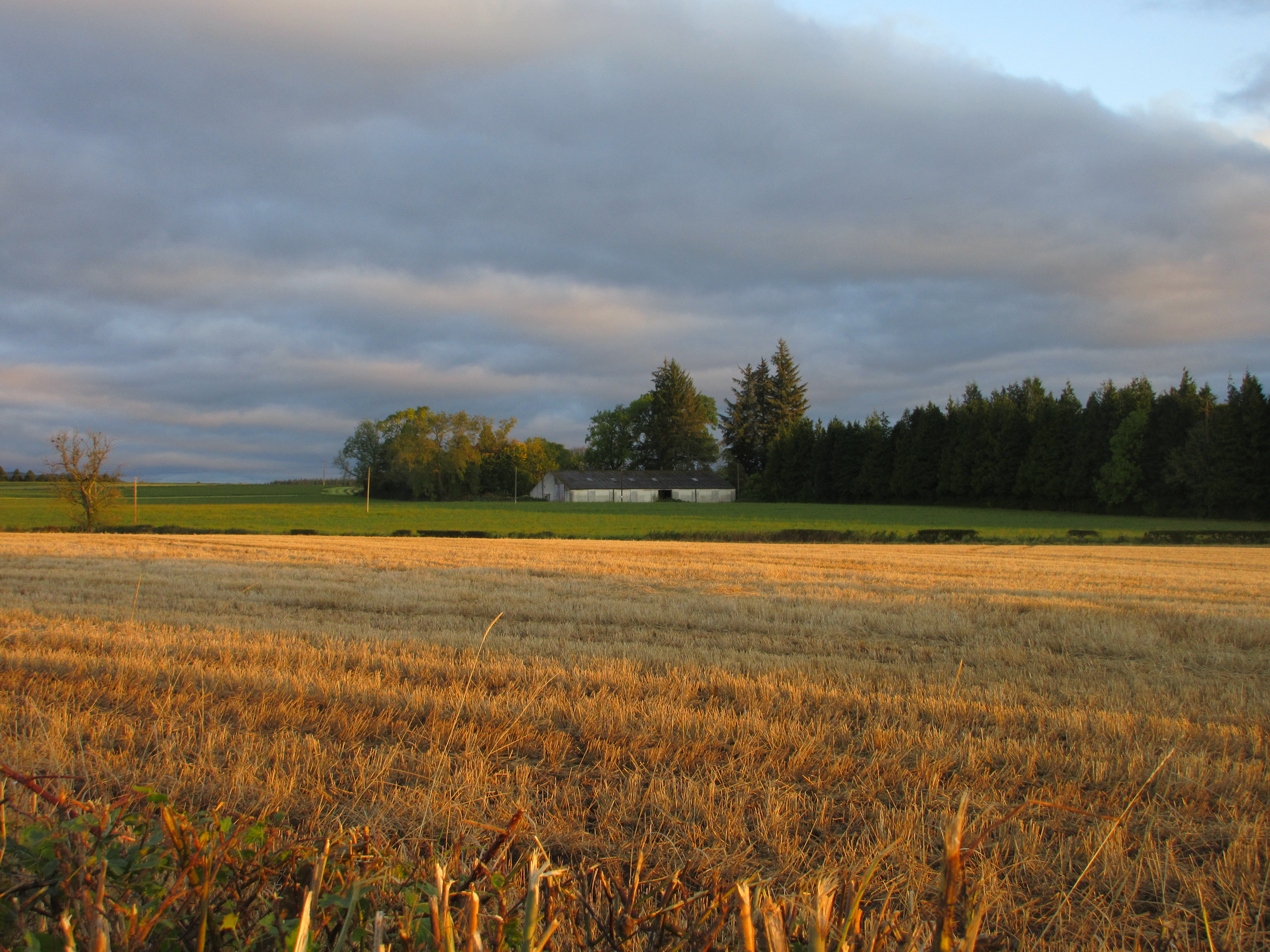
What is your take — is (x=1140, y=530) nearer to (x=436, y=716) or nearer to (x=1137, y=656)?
(x=1137, y=656)

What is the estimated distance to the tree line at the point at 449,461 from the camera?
117312 mm

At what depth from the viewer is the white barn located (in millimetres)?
120688

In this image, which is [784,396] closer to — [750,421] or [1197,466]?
[750,421]

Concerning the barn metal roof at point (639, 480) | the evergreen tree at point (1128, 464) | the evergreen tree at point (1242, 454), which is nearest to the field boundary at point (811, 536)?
the evergreen tree at point (1242, 454)

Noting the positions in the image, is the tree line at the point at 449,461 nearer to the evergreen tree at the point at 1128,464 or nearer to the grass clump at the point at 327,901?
the evergreen tree at the point at 1128,464

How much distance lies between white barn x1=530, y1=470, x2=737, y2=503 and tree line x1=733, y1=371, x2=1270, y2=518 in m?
10.8

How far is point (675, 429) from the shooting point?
143250mm

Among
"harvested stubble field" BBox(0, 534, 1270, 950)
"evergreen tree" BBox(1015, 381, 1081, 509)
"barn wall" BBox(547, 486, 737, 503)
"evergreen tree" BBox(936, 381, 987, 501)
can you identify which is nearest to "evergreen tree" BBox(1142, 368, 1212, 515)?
"evergreen tree" BBox(1015, 381, 1081, 509)

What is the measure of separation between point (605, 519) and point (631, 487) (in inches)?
2163

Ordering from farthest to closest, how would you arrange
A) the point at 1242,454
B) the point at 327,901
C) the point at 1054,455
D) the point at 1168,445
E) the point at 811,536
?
the point at 1054,455, the point at 1168,445, the point at 1242,454, the point at 811,536, the point at 327,901

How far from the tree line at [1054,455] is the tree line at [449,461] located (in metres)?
41.8

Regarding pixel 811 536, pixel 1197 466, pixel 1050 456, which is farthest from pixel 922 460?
pixel 811 536

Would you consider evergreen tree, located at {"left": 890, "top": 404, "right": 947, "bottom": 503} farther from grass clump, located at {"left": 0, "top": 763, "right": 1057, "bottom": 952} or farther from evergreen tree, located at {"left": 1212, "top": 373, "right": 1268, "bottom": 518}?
grass clump, located at {"left": 0, "top": 763, "right": 1057, "bottom": 952}

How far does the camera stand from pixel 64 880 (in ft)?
5.60
